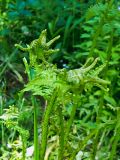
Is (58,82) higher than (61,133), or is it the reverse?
(58,82)

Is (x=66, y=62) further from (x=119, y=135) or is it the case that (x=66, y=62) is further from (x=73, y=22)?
(x=119, y=135)

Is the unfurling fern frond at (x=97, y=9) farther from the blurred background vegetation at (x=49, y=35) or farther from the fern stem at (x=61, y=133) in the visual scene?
the blurred background vegetation at (x=49, y=35)

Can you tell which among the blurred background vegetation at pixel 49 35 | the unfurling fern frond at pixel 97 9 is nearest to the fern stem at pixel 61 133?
the unfurling fern frond at pixel 97 9

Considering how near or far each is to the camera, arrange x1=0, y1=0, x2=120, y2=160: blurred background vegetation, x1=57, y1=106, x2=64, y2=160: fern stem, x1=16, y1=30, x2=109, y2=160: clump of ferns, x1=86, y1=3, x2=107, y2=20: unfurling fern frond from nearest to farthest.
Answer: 1. x1=16, y1=30, x2=109, y2=160: clump of ferns
2. x1=57, y1=106, x2=64, y2=160: fern stem
3. x1=86, y1=3, x2=107, y2=20: unfurling fern frond
4. x1=0, y1=0, x2=120, y2=160: blurred background vegetation

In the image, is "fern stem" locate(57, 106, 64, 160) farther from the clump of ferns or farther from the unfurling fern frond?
the unfurling fern frond

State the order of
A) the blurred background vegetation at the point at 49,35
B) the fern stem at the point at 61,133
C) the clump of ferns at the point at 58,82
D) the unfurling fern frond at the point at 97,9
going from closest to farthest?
the clump of ferns at the point at 58,82 < the fern stem at the point at 61,133 < the unfurling fern frond at the point at 97,9 < the blurred background vegetation at the point at 49,35

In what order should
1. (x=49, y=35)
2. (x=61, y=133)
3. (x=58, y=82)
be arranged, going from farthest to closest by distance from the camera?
(x=49, y=35)
(x=61, y=133)
(x=58, y=82)

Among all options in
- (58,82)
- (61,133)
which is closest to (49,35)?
(61,133)

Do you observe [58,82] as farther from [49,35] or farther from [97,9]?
[49,35]

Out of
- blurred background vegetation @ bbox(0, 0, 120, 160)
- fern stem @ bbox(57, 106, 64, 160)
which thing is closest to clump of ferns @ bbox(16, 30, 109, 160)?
fern stem @ bbox(57, 106, 64, 160)
